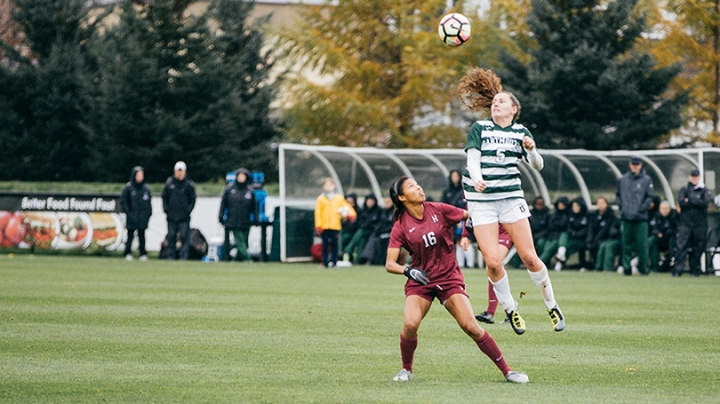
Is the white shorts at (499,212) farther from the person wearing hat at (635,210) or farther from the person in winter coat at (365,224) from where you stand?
the person in winter coat at (365,224)

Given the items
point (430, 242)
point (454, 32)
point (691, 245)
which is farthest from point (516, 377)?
point (691, 245)

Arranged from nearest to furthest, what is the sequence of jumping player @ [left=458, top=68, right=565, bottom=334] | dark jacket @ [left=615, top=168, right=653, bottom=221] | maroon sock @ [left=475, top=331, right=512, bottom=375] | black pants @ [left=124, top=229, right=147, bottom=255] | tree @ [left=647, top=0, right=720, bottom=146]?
maroon sock @ [left=475, top=331, right=512, bottom=375], jumping player @ [left=458, top=68, right=565, bottom=334], dark jacket @ [left=615, top=168, right=653, bottom=221], black pants @ [left=124, top=229, right=147, bottom=255], tree @ [left=647, top=0, right=720, bottom=146]

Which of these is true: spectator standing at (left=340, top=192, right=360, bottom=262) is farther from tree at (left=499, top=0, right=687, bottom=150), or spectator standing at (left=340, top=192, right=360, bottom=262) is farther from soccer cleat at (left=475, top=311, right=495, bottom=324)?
soccer cleat at (left=475, top=311, right=495, bottom=324)

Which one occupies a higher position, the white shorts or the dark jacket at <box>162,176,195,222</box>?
the dark jacket at <box>162,176,195,222</box>

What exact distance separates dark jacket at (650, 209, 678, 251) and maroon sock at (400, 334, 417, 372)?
16.6 metres

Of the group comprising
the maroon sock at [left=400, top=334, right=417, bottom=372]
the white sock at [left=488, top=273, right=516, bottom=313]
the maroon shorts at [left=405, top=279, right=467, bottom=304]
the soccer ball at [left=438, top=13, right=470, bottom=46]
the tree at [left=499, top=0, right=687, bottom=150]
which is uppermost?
the tree at [left=499, top=0, right=687, bottom=150]

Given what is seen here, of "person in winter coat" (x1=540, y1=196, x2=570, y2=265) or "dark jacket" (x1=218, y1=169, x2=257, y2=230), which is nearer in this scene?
"person in winter coat" (x1=540, y1=196, x2=570, y2=265)

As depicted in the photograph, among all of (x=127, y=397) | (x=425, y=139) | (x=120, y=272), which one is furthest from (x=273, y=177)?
(x=127, y=397)

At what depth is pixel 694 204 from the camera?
21.8 metres

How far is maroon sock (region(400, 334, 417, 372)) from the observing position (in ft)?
26.4

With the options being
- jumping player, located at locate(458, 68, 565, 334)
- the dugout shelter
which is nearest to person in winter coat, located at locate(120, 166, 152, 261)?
the dugout shelter

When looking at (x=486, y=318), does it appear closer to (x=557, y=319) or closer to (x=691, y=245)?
(x=557, y=319)

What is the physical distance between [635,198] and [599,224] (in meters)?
2.59

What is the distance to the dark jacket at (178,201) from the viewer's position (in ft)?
85.2
